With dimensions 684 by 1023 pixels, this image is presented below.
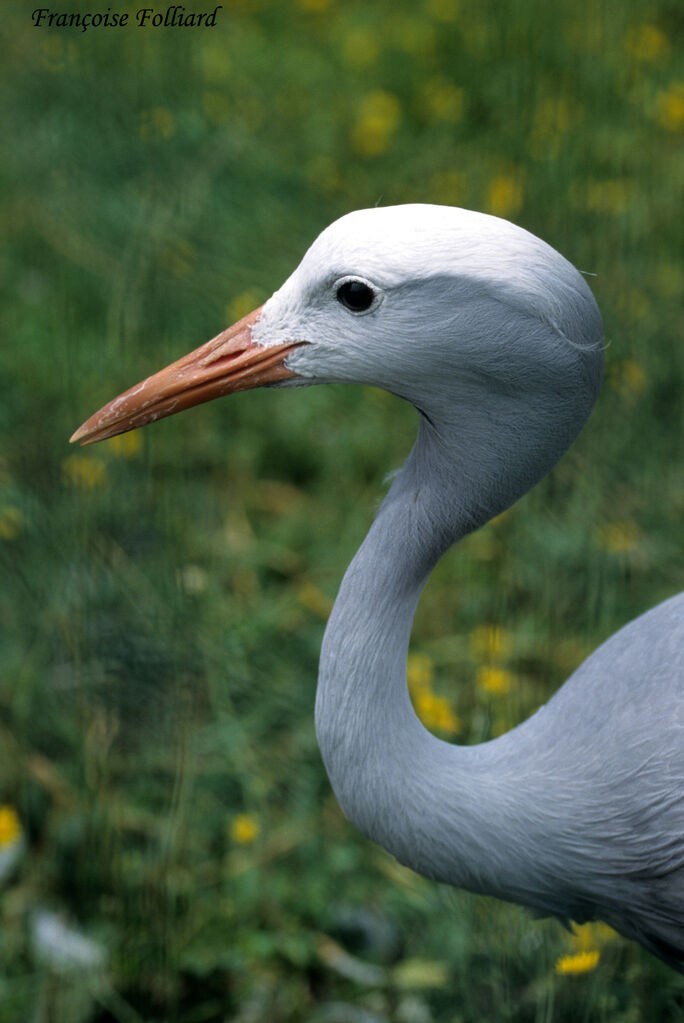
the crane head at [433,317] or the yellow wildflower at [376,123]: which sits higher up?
the yellow wildflower at [376,123]

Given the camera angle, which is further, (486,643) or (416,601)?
(486,643)

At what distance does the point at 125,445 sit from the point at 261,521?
0.50m

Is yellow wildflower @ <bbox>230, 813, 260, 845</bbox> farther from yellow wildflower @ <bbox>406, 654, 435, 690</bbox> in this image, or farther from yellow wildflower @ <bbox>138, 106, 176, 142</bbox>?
yellow wildflower @ <bbox>138, 106, 176, 142</bbox>

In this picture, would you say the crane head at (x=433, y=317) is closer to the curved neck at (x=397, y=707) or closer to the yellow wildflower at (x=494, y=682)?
the curved neck at (x=397, y=707)

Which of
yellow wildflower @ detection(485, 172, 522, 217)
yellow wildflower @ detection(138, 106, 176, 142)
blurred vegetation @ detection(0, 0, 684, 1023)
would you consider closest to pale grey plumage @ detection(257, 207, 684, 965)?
blurred vegetation @ detection(0, 0, 684, 1023)

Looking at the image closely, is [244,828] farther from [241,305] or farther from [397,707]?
[241,305]

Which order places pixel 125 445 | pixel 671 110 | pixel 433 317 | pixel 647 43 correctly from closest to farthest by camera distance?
1. pixel 433 317
2. pixel 125 445
3. pixel 671 110
4. pixel 647 43

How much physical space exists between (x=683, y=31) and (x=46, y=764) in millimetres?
3815

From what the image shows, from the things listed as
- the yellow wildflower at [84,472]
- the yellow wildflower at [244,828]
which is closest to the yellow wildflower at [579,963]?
the yellow wildflower at [244,828]

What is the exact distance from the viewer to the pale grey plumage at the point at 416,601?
1348 millimetres

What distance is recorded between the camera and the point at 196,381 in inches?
59.4

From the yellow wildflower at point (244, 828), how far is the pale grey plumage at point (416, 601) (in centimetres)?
→ 73

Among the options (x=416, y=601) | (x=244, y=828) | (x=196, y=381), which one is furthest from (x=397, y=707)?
(x=244, y=828)

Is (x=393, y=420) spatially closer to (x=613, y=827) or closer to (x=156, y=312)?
(x=156, y=312)
